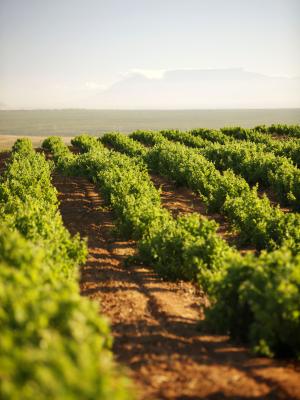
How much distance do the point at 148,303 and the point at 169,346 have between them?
6.40ft

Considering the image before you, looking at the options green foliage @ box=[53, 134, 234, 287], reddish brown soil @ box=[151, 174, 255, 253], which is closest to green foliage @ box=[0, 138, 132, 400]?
green foliage @ box=[53, 134, 234, 287]

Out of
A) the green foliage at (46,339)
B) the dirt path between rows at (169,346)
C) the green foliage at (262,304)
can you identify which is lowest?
the dirt path between rows at (169,346)

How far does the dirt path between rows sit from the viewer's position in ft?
18.8

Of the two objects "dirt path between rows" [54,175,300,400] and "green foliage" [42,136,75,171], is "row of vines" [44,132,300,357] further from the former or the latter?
"green foliage" [42,136,75,171]

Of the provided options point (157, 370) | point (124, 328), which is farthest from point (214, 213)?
point (157, 370)

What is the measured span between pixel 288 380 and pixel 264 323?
3.40 feet

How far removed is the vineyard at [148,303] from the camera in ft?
13.4

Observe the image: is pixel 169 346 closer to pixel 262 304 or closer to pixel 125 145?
pixel 262 304

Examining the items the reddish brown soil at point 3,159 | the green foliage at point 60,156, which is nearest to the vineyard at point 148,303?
the green foliage at point 60,156

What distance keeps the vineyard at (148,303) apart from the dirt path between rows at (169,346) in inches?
1.0

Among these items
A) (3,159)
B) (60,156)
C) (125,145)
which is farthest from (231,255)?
(3,159)

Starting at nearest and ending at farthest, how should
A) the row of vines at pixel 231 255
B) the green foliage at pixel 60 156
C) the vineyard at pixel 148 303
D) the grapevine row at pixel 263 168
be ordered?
the vineyard at pixel 148 303, the row of vines at pixel 231 255, the grapevine row at pixel 263 168, the green foliage at pixel 60 156

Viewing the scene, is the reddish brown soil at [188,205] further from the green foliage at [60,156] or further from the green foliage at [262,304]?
the green foliage at [60,156]

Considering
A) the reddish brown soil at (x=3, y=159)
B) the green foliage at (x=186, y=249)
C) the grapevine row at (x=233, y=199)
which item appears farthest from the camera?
the reddish brown soil at (x=3, y=159)
